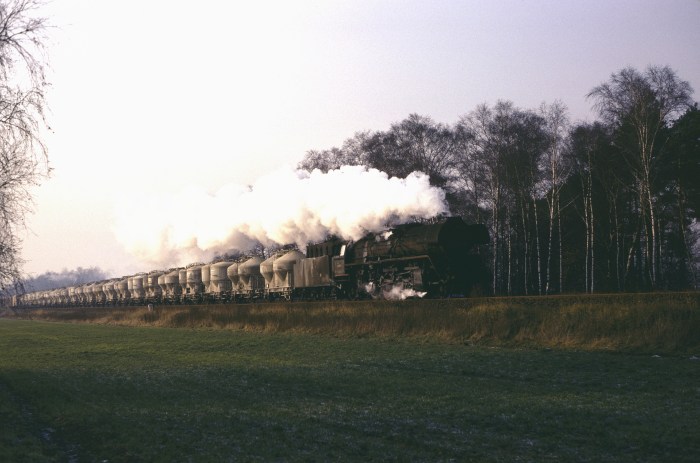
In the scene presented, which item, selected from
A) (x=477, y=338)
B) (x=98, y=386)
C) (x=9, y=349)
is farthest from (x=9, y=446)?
(x=9, y=349)

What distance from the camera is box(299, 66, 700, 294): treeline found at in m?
38.7

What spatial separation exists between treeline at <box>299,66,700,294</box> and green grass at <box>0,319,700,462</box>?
69.2ft

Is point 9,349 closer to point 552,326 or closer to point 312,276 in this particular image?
point 312,276

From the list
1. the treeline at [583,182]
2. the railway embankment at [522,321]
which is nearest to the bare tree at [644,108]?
the treeline at [583,182]

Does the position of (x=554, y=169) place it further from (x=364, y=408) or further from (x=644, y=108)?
(x=364, y=408)

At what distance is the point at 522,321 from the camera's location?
73.3 ft

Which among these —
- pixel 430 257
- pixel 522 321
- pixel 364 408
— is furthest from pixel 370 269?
pixel 364 408

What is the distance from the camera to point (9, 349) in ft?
99.0

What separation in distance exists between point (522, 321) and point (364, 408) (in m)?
11.2

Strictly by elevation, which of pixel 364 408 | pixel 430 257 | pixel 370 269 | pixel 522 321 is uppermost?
pixel 430 257

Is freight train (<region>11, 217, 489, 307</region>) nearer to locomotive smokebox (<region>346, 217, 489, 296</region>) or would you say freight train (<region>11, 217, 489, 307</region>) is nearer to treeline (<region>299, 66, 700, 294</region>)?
locomotive smokebox (<region>346, 217, 489, 296</region>)

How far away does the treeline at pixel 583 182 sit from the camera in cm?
3872

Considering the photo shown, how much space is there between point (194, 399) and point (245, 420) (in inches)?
106

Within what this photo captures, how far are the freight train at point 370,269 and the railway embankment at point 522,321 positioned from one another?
387cm
